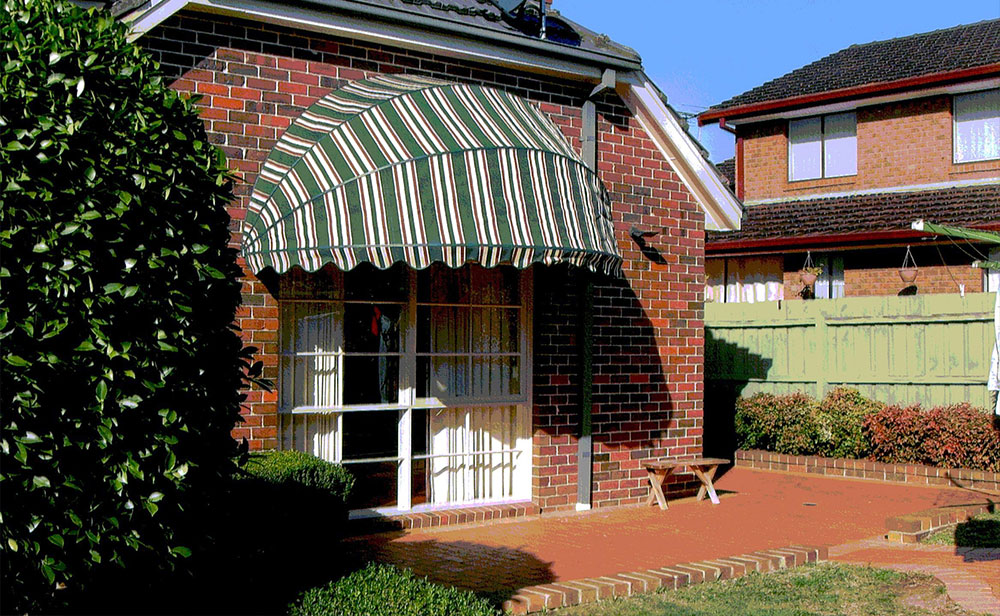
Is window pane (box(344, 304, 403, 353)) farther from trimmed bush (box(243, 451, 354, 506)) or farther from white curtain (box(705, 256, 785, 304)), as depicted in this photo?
white curtain (box(705, 256, 785, 304))

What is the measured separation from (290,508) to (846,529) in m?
6.14

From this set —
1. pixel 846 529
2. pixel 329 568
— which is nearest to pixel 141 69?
pixel 329 568

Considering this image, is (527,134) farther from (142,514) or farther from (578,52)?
(142,514)

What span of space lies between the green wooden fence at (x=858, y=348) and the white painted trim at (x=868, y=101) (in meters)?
7.51

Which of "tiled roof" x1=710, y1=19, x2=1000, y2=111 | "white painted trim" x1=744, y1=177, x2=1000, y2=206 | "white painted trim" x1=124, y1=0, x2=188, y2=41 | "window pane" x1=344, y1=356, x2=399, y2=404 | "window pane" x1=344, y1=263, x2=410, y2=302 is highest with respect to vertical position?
"tiled roof" x1=710, y1=19, x2=1000, y2=111

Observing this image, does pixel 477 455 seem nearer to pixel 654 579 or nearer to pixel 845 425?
pixel 654 579

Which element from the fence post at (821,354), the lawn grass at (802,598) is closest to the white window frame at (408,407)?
the lawn grass at (802,598)

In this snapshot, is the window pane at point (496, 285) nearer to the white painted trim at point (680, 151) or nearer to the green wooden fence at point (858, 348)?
the white painted trim at point (680, 151)

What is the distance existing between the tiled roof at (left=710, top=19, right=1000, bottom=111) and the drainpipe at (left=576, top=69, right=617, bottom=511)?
13510mm

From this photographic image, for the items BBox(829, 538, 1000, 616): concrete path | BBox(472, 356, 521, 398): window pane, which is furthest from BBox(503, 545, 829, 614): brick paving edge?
BBox(472, 356, 521, 398): window pane

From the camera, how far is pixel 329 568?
689cm

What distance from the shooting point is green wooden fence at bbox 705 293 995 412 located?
1533 cm

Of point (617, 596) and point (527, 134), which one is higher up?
point (527, 134)

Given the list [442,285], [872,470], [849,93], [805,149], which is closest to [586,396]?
[442,285]
